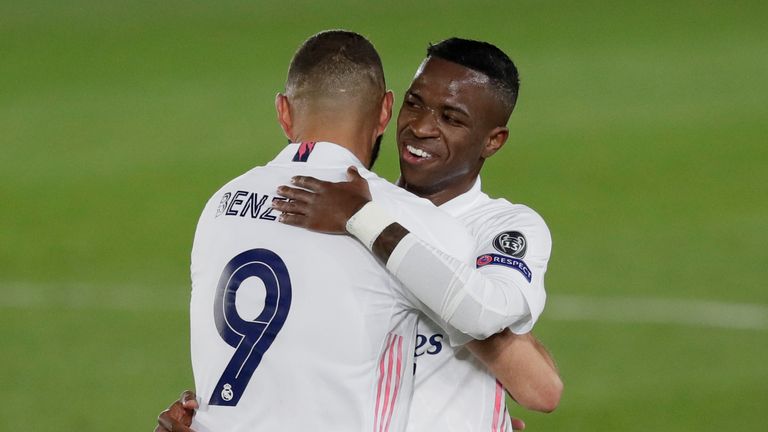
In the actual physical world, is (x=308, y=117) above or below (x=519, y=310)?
above

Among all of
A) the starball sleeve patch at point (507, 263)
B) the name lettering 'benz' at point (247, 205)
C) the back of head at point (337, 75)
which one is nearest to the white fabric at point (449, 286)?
the starball sleeve patch at point (507, 263)

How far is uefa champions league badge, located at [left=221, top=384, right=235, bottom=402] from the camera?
11.8 feet

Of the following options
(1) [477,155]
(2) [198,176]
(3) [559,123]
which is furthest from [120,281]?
(1) [477,155]

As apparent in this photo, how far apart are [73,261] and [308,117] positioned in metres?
6.57

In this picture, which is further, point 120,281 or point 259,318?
point 120,281

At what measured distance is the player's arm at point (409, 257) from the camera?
11.6 feet

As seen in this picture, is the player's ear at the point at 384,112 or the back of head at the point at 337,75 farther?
the player's ear at the point at 384,112

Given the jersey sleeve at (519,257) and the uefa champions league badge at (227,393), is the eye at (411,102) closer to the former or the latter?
the jersey sleeve at (519,257)

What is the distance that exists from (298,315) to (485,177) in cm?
730

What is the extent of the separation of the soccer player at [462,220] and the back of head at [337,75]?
0.30 metres

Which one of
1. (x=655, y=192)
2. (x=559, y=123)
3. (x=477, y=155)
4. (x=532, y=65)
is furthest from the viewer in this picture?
(x=532, y=65)

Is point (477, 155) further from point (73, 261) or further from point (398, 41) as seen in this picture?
point (398, 41)

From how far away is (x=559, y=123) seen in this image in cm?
1170

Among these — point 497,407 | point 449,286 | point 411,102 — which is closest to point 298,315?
point 449,286
